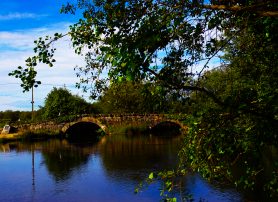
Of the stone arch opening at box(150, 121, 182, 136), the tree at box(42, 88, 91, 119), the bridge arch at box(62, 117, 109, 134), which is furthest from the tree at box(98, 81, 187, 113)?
the tree at box(42, 88, 91, 119)

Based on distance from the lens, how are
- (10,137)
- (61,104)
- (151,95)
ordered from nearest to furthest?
(151,95)
(10,137)
(61,104)

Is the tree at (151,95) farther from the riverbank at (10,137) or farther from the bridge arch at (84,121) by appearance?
the bridge arch at (84,121)

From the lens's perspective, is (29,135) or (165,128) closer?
(29,135)

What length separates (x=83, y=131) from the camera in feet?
237

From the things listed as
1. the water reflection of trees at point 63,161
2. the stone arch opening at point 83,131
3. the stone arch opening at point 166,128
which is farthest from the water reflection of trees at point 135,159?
the stone arch opening at point 166,128

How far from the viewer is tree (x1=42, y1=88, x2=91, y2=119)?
71312 millimetres

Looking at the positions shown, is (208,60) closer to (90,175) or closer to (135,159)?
(90,175)

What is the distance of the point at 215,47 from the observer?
26.3 feet

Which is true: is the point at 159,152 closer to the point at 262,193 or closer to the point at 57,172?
the point at 57,172

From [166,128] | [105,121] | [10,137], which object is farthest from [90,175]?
[166,128]

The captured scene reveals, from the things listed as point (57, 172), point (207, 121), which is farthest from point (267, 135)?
point (57, 172)

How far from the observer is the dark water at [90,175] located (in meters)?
21.7

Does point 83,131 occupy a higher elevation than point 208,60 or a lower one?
lower

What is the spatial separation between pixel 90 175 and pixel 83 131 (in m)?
44.3
